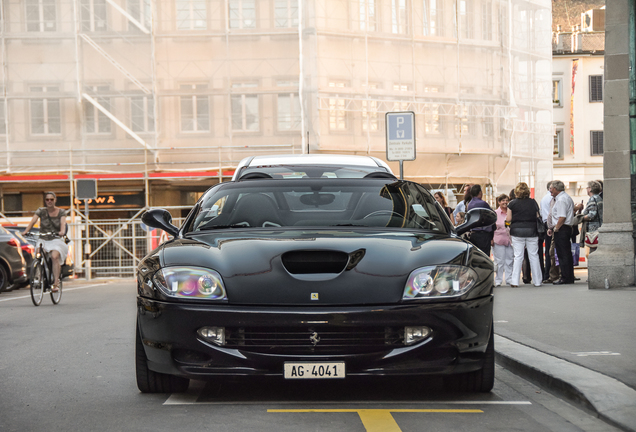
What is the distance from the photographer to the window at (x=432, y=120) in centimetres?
2831

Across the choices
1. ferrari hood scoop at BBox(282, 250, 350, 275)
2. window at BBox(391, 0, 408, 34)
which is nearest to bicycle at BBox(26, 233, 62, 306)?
ferrari hood scoop at BBox(282, 250, 350, 275)

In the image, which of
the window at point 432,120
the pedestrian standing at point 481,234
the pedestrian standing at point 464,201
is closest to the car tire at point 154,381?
the pedestrian standing at point 481,234

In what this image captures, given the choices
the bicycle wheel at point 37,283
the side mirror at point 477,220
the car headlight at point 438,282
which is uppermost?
the side mirror at point 477,220

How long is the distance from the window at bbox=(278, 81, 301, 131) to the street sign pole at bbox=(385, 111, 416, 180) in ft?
39.6

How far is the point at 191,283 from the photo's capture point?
5.36 meters

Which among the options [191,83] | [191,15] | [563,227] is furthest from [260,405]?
[191,15]

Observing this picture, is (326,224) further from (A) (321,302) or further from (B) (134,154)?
(B) (134,154)

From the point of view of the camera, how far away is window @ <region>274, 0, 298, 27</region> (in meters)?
27.8

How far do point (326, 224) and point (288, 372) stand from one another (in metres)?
1.37

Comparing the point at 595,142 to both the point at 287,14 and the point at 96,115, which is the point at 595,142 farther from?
the point at 96,115

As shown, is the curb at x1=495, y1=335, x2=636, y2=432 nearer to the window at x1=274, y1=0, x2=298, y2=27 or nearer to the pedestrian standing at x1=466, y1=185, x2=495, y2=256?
the pedestrian standing at x1=466, y1=185, x2=495, y2=256

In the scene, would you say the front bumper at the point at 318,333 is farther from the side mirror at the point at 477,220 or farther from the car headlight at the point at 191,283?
the side mirror at the point at 477,220

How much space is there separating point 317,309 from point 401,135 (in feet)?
34.7

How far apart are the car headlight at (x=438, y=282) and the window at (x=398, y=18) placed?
2396cm
